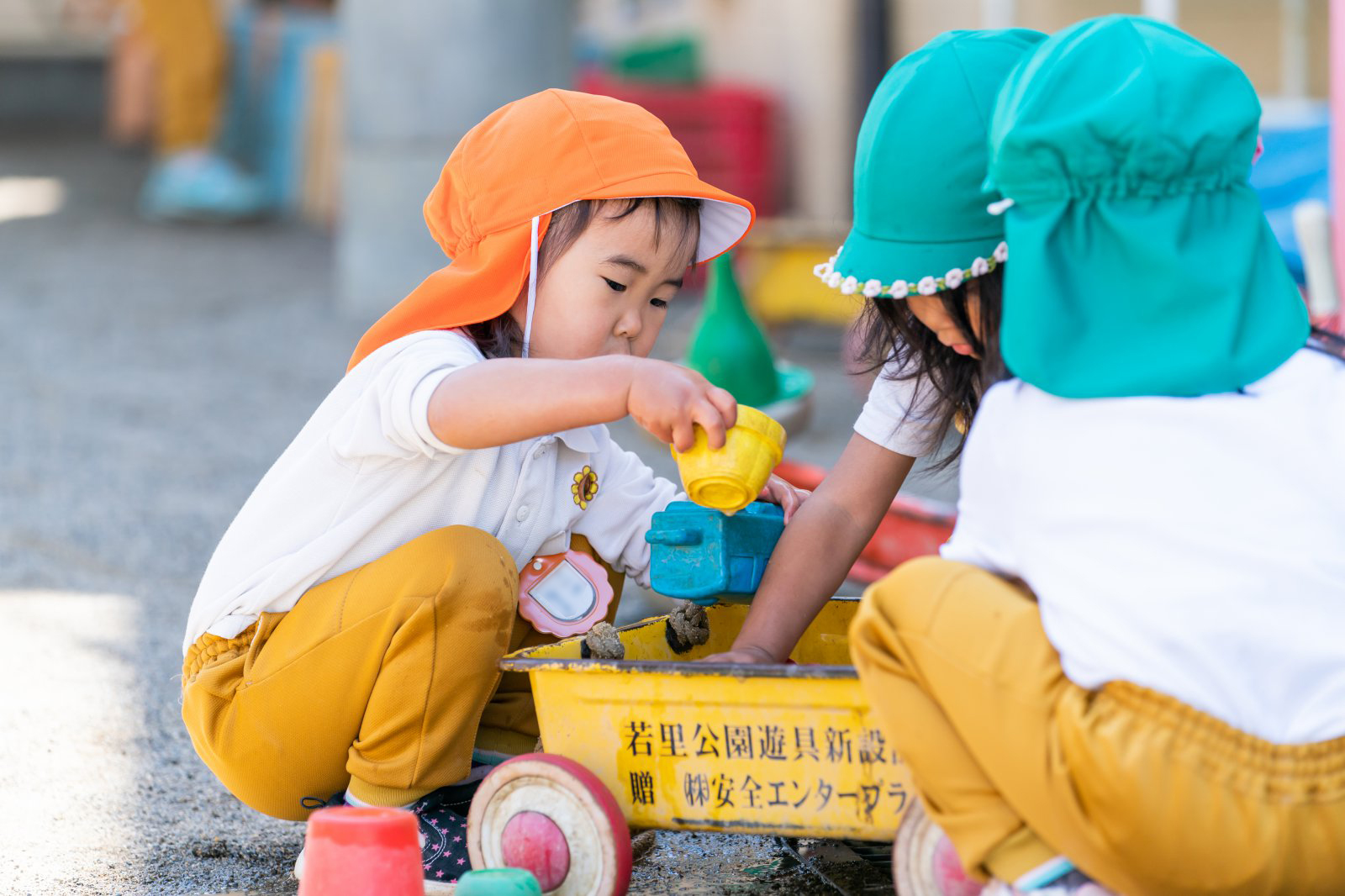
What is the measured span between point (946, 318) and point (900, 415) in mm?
245

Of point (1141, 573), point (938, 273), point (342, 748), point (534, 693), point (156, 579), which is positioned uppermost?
point (938, 273)

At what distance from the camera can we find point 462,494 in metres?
2.06

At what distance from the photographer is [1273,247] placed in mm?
1555

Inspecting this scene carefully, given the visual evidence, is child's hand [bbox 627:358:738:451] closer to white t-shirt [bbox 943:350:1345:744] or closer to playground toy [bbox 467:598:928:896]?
playground toy [bbox 467:598:928:896]

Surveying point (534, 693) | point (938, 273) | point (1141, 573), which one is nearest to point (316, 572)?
point (534, 693)

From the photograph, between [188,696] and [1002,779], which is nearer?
[1002,779]

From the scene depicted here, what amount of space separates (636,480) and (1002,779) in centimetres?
94

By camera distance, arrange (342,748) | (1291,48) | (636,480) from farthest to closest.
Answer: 1. (1291,48)
2. (636,480)
3. (342,748)

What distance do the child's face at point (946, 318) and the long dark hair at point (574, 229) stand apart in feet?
1.45

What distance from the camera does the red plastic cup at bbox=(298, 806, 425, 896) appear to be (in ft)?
5.29

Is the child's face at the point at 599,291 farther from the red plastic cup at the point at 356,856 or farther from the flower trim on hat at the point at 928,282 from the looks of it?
the red plastic cup at the point at 356,856

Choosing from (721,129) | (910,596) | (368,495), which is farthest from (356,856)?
(721,129)

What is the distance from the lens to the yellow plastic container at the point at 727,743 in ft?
5.51

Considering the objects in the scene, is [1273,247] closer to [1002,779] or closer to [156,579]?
[1002,779]
